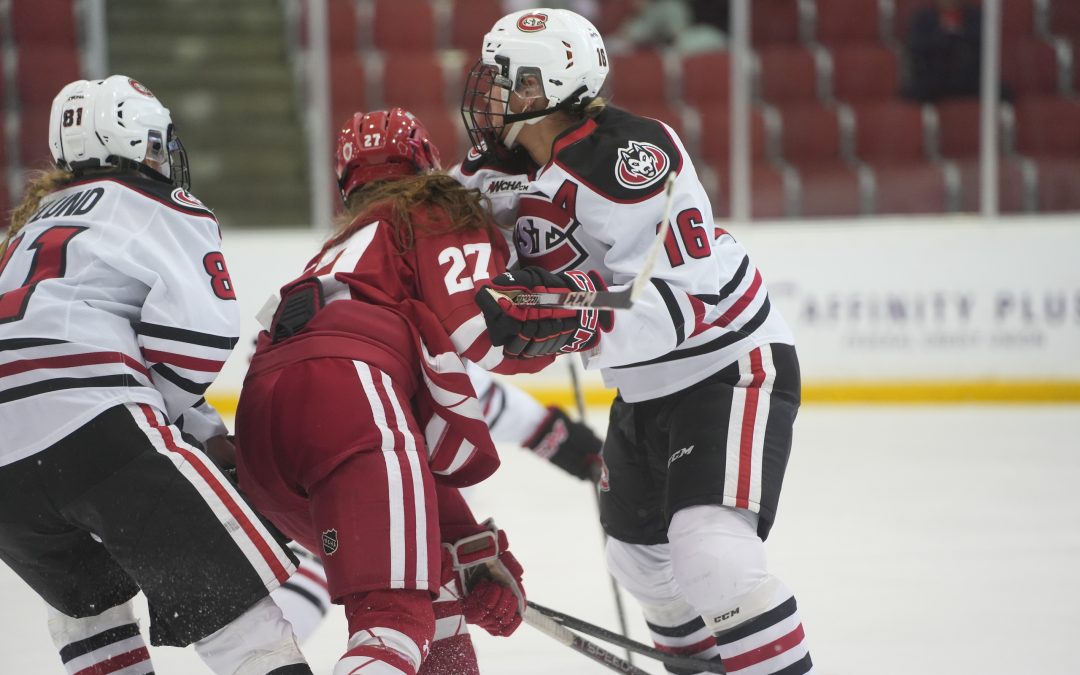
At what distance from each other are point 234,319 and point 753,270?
90 cm

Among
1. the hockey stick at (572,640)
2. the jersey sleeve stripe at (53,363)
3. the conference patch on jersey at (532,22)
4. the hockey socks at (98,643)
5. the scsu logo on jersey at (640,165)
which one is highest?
the conference patch on jersey at (532,22)

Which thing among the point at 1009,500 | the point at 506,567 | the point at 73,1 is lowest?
the point at 1009,500

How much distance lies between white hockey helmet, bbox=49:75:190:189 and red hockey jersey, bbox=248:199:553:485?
0.32 m

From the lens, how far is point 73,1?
5141 millimetres

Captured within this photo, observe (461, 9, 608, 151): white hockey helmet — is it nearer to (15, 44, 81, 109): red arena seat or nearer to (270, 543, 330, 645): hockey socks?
(270, 543, 330, 645): hockey socks

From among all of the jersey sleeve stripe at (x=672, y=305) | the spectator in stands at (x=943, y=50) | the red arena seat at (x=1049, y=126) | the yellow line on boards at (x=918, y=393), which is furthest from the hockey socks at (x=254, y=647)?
the red arena seat at (x=1049, y=126)

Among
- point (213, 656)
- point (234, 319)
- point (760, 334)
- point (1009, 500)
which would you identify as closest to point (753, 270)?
point (760, 334)

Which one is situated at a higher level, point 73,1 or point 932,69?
point 73,1

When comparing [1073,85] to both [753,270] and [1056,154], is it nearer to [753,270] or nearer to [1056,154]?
[1056,154]

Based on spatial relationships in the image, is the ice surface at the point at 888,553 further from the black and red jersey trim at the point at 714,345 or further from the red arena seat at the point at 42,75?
the red arena seat at the point at 42,75

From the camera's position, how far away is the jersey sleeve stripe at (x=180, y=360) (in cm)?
181

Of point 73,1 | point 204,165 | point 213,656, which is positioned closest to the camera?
point 213,656

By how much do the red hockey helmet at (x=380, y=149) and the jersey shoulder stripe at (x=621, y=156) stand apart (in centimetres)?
28

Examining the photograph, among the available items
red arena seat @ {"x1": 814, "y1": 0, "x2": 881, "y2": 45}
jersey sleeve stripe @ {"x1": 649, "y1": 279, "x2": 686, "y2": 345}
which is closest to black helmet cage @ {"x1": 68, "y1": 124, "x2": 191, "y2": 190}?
jersey sleeve stripe @ {"x1": 649, "y1": 279, "x2": 686, "y2": 345}
